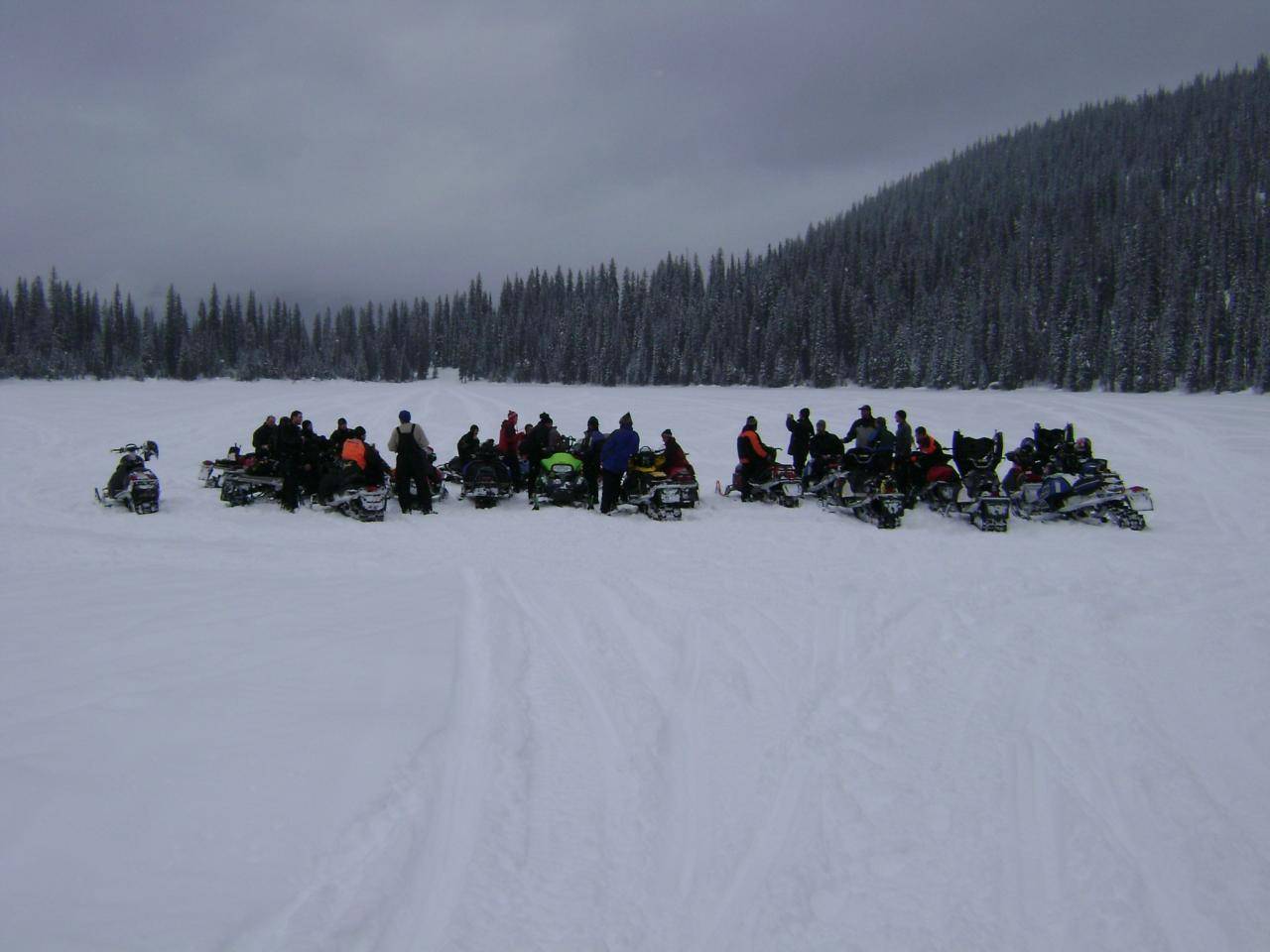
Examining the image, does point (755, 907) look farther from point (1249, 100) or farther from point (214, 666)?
point (1249, 100)

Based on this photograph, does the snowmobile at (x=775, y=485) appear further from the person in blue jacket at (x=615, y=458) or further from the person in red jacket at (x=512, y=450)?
the person in red jacket at (x=512, y=450)

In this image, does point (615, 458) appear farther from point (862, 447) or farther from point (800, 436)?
point (862, 447)

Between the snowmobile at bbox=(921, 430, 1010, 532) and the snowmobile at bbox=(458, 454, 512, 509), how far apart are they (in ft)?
26.3

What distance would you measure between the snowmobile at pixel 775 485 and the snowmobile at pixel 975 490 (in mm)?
2381

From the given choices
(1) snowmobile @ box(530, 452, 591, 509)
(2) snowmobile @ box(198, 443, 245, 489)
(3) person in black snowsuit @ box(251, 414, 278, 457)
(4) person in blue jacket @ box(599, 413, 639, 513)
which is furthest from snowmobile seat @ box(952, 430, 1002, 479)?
(2) snowmobile @ box(198, 443, 245, 489)

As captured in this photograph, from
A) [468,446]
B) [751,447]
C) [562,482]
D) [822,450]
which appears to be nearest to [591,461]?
[562,482]

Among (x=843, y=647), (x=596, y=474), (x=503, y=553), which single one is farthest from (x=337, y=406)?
(x=843, y=647)

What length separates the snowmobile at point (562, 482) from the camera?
1320 centimetres

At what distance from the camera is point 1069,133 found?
132 meters

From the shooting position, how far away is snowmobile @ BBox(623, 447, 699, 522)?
12375 millimetres

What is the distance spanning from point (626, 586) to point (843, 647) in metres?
2.70

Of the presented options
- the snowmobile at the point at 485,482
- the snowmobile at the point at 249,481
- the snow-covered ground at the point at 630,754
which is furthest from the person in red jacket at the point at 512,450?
the snow-covered ground at the point at 630,754

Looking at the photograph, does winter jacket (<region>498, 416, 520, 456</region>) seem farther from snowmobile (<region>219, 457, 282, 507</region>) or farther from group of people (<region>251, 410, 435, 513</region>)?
snowmobile (<region>219, 457, 282, 507</region>)

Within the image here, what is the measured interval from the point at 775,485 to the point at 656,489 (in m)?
2.76
